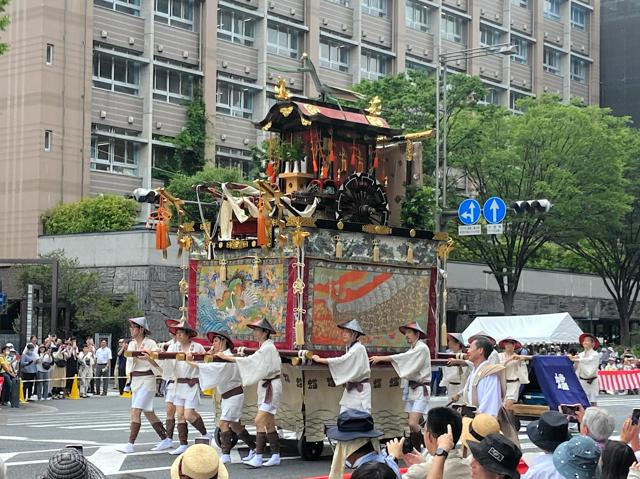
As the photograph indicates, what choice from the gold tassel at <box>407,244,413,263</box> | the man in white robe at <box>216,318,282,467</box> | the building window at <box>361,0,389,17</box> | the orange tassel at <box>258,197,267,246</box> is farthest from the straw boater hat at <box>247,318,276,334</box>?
the building window at <box>361,0,389,17</box>

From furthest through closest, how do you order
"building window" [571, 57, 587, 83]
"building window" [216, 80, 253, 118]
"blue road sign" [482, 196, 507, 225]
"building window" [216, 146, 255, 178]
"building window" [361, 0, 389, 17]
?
"building window" [571, 57, 587, 83] → "building window" [361, 0, 389, 17] → "building window" [216, 80, 253, 118] → "building window" [216, 146, 255, 178] → "blue road sign" [482, 196, 507, 225]

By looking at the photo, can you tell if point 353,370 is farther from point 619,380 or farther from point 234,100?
point 234,100

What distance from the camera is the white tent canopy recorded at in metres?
37.1

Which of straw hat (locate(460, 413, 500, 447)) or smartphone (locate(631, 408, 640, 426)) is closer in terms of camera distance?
straw hat (locate(460, 413, 500, 447))

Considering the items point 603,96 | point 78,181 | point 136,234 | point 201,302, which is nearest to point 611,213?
point 136,234

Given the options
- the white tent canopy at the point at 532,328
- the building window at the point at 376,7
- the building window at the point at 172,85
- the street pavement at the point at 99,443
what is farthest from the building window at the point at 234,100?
the street pavement at the point at 99,443

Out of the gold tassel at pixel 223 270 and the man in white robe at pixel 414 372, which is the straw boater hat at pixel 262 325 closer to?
the man in white robe at pixel 414 372

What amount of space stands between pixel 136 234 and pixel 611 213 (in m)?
17.7

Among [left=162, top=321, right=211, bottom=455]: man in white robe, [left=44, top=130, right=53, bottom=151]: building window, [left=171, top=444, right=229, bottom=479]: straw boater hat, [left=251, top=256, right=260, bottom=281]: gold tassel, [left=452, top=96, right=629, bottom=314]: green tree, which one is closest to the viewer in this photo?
[left=171, top=444, right=229, bottom=479]: straw boater hat

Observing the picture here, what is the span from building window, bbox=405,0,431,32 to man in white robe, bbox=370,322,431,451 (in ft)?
163

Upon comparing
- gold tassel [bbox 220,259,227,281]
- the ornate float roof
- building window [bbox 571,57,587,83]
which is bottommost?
gold tassel [bbox 220,259,227,281]

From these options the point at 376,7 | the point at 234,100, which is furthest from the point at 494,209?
the point at 376,7

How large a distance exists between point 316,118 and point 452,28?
5117 centimetres

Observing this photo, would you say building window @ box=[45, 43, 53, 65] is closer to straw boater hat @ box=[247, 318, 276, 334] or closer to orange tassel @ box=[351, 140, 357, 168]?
orange tassel @ box=[351, 140, 357, 168]
